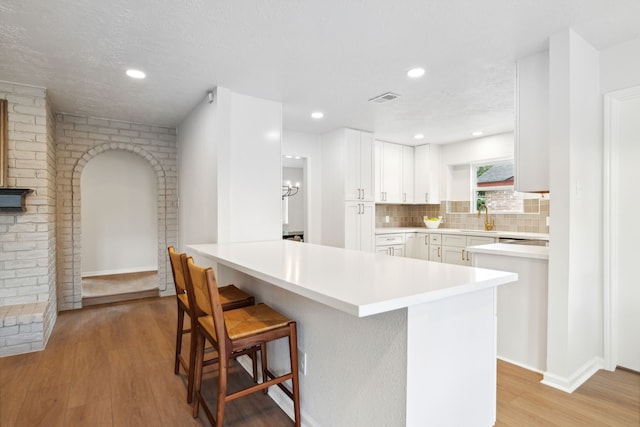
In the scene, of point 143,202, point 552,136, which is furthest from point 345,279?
point 143,202

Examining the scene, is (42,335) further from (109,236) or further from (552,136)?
(552,136)

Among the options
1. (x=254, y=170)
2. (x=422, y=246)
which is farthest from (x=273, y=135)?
(x=422, y=246)

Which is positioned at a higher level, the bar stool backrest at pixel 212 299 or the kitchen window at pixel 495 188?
the kitchen window at pixel 495 188

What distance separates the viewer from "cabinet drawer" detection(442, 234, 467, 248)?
483cm

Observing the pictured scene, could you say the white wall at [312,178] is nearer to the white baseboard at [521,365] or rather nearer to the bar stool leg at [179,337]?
the bar stool leg at [179,337]

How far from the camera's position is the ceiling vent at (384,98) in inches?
131

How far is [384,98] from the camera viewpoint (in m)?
3.44

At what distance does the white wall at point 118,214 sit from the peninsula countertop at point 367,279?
497 cm

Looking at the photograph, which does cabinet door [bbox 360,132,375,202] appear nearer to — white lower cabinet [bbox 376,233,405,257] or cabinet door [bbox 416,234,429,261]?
white lower cabinet [bbox 376,233,405,257]

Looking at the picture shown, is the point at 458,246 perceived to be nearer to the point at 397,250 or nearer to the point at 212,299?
the point at 397,250

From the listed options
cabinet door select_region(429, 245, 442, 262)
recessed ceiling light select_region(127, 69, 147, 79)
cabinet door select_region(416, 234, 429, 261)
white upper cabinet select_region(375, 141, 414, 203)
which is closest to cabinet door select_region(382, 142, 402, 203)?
white upper cabinet select_region(375, 141, 414, 203)

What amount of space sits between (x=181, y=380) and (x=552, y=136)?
10.3 ft

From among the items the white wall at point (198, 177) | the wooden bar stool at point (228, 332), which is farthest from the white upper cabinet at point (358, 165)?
the wooden bar stool at point (228, 332)

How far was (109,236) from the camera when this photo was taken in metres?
5.86
